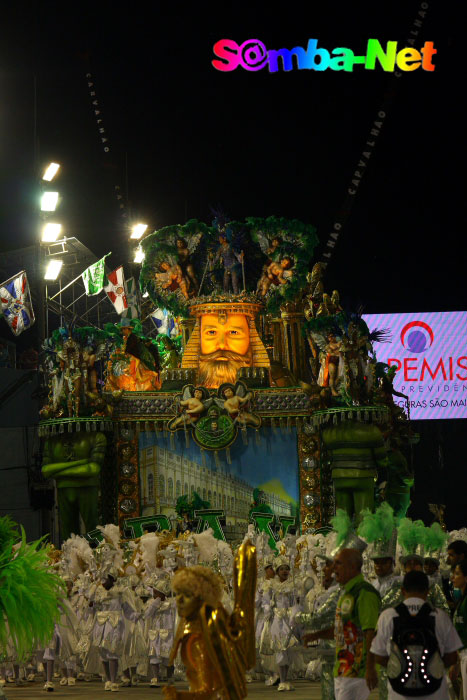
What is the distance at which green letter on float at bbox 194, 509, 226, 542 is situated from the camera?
22641 millimetres

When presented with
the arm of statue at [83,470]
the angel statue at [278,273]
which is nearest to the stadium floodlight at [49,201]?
the angel statue at [278,273]

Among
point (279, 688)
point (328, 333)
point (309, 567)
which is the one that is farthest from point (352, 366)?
point (279, 688)

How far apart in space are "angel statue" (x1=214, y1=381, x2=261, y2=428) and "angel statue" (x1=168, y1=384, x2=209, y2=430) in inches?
12.4

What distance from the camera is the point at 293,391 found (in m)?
23.8

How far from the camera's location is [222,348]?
80.9ft

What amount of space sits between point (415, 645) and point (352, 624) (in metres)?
1.13

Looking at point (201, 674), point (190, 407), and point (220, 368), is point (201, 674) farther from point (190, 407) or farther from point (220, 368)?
point (220, 368)

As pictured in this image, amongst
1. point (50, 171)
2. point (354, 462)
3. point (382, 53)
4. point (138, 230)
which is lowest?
point (354, 462)

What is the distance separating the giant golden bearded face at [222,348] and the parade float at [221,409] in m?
0.03

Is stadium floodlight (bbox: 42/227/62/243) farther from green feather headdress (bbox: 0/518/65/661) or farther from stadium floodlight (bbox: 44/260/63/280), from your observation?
green feather headdress (bbox: 0/518/65/661)

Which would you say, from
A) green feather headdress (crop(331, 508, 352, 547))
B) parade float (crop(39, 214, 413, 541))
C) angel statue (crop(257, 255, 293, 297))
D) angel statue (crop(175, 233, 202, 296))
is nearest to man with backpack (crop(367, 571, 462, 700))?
green feather headdress (crop(331, 508, 352, 547))

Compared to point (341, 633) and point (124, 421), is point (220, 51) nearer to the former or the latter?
point (124, 421)

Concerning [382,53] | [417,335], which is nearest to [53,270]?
[382,53]

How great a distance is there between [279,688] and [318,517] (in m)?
8.94
